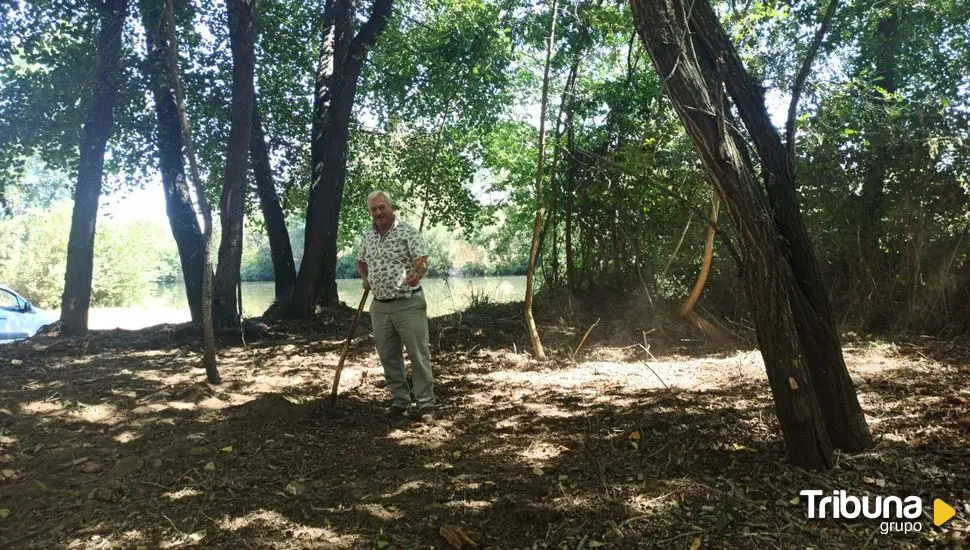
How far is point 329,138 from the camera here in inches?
379

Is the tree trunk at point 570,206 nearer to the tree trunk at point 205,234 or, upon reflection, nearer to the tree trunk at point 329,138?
the tree trunk at point 329,138

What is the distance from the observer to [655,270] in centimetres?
892

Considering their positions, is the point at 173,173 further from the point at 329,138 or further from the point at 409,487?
the point at 409,487

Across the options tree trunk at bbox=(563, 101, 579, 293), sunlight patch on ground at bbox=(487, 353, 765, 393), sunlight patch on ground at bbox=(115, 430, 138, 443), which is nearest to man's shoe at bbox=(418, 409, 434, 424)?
sunlight patch on ground at bbox=(487, 353, 765, 393)

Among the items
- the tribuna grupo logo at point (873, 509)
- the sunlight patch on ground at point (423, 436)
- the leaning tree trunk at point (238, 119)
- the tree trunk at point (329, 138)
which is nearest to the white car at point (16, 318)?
the tree trunk at point (329, 138)

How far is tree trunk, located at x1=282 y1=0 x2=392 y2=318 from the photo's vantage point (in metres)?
9.55

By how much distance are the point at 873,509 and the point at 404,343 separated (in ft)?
10.7

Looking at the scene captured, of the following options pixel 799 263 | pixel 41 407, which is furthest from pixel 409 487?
pixel 41 407

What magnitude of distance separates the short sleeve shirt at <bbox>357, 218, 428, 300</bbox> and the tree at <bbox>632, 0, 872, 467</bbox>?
225 centimetres

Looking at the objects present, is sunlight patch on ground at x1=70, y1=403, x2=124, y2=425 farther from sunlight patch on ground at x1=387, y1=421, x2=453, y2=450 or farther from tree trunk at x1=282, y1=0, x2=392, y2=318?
tree trunk at x1=282, y1=0, x2=392, y2=318

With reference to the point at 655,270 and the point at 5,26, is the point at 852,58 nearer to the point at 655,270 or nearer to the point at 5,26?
the point at 655,270

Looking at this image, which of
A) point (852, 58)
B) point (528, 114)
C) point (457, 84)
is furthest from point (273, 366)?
point (852, 58)

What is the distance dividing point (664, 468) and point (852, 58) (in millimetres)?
12024

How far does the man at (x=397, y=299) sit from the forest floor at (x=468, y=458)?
298 mm
